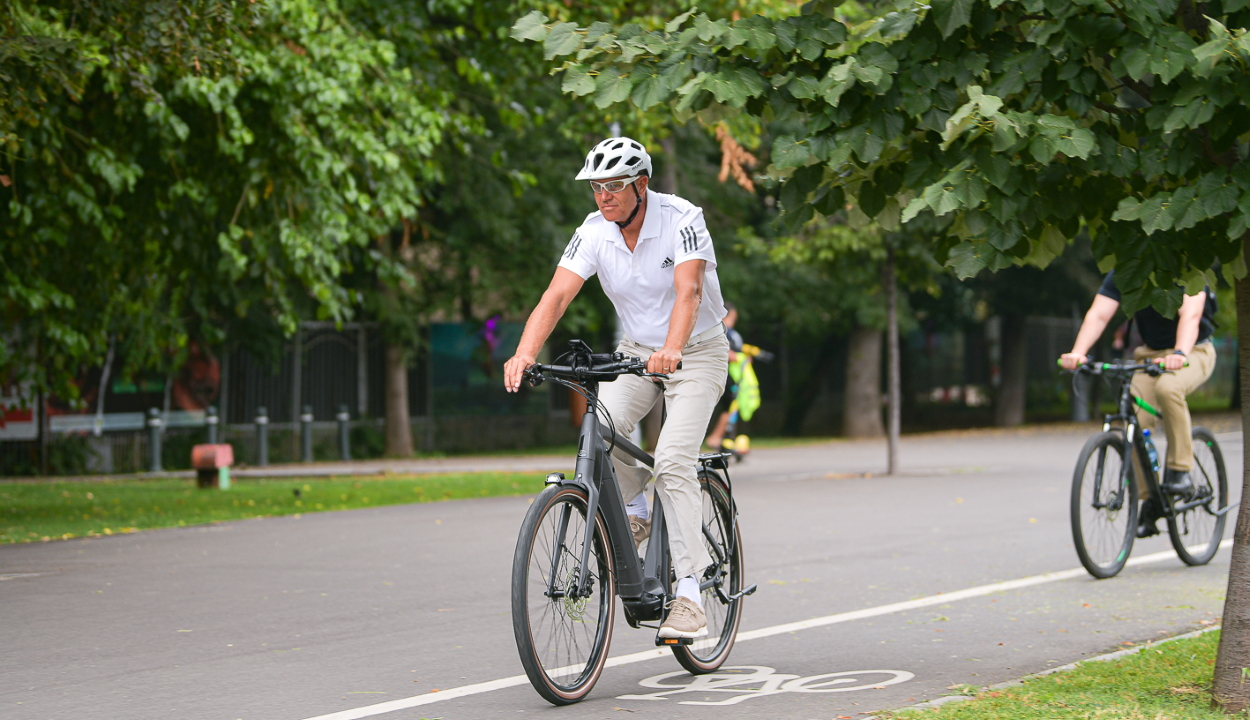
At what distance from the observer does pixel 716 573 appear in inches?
227

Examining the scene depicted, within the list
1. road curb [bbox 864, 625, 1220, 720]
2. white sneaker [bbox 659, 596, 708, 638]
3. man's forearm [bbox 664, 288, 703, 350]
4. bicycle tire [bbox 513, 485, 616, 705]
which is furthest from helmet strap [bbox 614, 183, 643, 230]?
road curb [bbox 864, 625, 1220, 720]

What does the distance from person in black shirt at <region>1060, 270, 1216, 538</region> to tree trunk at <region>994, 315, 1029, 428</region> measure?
24072mm

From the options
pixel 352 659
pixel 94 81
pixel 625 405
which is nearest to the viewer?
pixel 625 405

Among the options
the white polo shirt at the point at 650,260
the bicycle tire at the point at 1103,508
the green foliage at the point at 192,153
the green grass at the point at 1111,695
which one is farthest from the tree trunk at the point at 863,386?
the white polo shirt at the point at 650,260

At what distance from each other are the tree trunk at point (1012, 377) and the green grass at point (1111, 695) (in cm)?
2718

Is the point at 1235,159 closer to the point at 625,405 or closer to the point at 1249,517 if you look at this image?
the point at 1249,517

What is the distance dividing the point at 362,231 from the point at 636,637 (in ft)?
21.1

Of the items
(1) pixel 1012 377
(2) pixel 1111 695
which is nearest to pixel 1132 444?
(2) pixel 1111 695

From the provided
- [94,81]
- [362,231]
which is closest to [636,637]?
[362,231]

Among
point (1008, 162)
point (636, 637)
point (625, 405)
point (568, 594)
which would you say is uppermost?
point (1008, 162)

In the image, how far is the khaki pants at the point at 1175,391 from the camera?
823cm

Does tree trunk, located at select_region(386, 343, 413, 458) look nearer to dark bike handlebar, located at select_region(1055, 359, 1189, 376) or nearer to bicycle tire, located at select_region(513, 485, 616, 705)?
dark bike handlebar, located at select_region(1055, 359, 1189, 376)

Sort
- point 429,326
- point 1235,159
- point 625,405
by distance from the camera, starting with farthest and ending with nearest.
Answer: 1. point 429,326
2. point 625,405
3. point 1235,159

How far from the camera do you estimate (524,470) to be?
1850cm
